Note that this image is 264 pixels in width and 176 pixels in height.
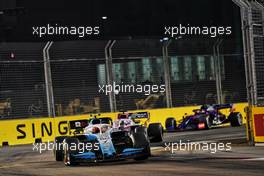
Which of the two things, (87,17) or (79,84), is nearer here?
(79,84)

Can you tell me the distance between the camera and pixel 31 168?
538 inches

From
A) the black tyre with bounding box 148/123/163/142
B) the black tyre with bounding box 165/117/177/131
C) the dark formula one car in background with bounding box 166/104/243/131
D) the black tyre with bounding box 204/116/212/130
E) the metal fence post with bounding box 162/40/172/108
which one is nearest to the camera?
the black tyre with bounding box 148/123/163/142

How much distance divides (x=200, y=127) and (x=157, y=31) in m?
5.75

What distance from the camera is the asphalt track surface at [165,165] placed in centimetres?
1117

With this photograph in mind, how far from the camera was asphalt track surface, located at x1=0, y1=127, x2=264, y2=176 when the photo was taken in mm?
11172

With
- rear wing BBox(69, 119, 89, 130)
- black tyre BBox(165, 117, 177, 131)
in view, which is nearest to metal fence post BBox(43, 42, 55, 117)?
black tyre BBox(165, 117, 177, 131)

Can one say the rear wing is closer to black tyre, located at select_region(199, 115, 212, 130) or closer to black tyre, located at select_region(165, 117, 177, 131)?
black tyre, located at select_region(165, 117, 177, 131)

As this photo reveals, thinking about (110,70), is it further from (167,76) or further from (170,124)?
(170,124)

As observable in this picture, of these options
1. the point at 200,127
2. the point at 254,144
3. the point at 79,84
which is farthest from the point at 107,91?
the point at 254,144

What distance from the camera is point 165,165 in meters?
12.5

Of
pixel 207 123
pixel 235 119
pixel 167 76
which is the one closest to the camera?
pixel 207 123

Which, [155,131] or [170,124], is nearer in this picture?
[155,131]

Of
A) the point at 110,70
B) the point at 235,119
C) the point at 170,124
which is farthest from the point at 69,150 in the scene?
the point at 235,119

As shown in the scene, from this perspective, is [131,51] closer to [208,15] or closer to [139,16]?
[139,16]
